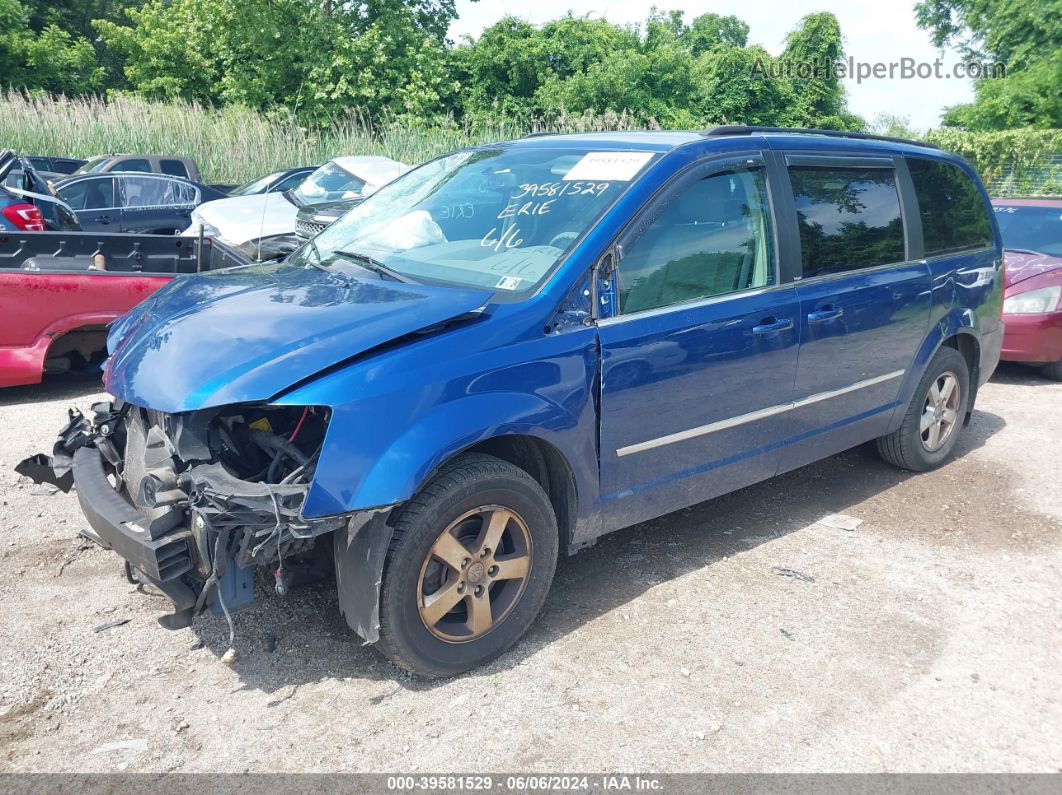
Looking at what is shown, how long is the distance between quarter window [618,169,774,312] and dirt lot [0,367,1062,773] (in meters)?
1.35

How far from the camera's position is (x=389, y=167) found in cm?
1140

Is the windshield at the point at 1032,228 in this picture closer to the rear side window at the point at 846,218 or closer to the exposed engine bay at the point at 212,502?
the rear side window at the point at 846,218

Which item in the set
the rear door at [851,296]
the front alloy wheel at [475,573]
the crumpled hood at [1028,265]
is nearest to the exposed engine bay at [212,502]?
the front alloy wheel at [475,573]

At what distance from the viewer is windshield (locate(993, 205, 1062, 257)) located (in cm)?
859

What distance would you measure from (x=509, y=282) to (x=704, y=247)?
37.1 inches

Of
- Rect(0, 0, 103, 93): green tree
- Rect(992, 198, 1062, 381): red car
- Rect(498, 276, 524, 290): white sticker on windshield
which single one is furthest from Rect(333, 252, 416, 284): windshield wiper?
Rect(0, 0, 103, 93): green tree

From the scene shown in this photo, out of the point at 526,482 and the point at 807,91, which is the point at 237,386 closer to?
the point at 526,482

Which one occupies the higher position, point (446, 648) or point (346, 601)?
point (346, 601)

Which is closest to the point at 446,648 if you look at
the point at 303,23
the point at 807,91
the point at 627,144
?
the point at 627,144

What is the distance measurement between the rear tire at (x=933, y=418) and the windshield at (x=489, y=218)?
2.61 meters

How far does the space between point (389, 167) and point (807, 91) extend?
1060 inches

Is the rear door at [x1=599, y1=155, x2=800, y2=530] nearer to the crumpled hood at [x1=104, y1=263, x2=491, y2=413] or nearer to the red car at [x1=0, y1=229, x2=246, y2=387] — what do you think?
the crumpled hood at [x1=104, y1=263, x2=491, y2=413]

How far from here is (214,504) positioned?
8.87ft

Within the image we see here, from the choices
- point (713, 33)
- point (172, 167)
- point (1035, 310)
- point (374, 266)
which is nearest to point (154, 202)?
point (172, 167)
